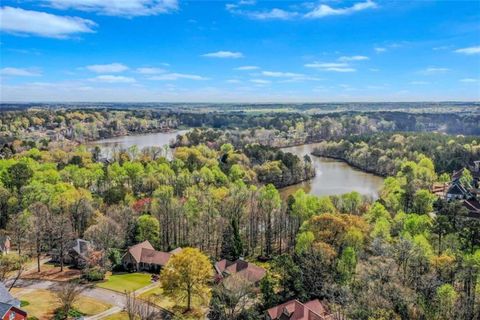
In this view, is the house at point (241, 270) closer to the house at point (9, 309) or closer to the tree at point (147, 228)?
the tree at point (147, 228)

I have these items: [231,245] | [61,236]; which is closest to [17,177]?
[61,236]

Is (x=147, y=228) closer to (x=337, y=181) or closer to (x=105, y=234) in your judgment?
(x=105, y=234)

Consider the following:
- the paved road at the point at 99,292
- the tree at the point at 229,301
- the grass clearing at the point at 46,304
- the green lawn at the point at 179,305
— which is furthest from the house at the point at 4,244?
the tree at the point at 229,301

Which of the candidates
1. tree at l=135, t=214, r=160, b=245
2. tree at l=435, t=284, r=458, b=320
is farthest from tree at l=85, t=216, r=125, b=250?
tree at l=435, t=284, r=458, b=320

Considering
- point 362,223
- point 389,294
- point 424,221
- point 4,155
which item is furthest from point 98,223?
point 4,155

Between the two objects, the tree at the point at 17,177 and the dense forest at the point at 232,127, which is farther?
the dense forest at the point at 232,127

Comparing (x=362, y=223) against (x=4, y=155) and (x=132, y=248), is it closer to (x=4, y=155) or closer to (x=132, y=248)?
(x=132, y=248)

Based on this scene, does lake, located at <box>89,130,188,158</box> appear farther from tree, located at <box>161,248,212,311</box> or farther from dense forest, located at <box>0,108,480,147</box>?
tree, located at <box>161,248,212,311</box>
